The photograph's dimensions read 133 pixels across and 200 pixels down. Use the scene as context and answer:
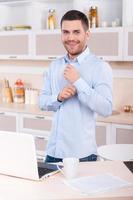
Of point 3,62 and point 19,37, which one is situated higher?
point 19,37

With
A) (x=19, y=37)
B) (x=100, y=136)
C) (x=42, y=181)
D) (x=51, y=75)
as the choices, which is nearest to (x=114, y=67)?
(x=100, y=136)

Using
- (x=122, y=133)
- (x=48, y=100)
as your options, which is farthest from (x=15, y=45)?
(x=48, y=100)

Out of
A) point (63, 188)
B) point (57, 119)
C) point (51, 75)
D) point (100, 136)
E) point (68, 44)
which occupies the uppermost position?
point (68, 44)

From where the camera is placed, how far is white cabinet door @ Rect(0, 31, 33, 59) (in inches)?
185

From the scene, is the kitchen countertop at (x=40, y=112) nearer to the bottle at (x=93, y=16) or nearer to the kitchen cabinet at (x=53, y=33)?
the kitchen cabinet at (x=53, y=33)

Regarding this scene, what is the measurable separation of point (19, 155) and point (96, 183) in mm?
398

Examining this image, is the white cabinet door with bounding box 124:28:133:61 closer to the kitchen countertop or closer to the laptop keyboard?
the kitchen countertop

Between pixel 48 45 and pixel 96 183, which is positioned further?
pixel 48 45

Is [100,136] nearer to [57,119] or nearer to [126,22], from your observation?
[126,22]

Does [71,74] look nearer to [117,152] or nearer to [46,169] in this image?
[46,169]

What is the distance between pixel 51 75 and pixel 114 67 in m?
2.10

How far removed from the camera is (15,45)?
15.8 ft

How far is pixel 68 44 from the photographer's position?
2.31m

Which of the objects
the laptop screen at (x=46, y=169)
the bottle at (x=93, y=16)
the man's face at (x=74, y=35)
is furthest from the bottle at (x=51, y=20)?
the laptop screen at (x=46, y=169)
